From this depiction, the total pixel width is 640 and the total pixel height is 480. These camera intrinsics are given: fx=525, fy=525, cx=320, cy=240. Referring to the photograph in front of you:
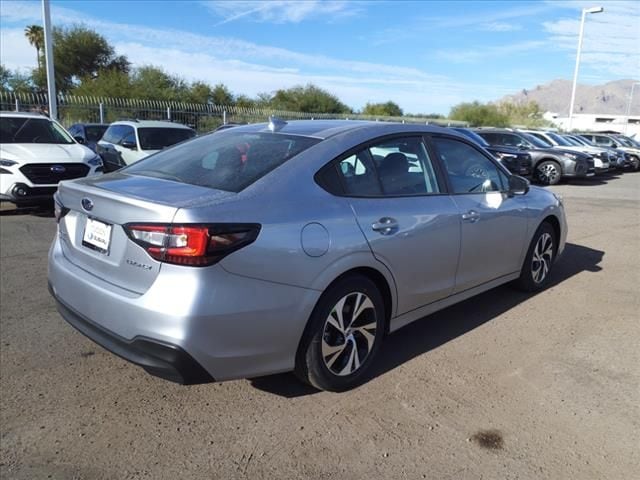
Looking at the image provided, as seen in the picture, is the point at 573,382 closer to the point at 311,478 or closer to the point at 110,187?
the point at 311,478

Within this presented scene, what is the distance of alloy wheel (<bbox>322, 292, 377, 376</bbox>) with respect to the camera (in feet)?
10.2

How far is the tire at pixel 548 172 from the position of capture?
16469 millimetres

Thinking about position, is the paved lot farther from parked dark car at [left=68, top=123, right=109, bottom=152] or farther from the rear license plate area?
parked dark car at [left=68, top=123, right=109, bottom=152]

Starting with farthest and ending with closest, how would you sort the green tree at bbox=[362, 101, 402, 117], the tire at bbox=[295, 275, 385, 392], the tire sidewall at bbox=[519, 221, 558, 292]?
the green tree at bbox=[362, 101, 402, 117] < the tire sidewall at bbox=[519, 221, 558, 292] < the tire at bbox=[295, 275, 385, 392]

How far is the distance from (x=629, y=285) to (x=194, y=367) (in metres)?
5.07

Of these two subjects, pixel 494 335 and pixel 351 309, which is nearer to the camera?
pixel 351 309

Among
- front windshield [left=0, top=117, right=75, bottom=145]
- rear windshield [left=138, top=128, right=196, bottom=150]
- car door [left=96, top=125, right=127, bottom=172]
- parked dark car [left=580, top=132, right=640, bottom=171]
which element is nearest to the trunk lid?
front windshield [left=0, top=117, right=75, bottom=145]

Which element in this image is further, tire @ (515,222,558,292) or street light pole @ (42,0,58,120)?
street light pole @ (42,0,58,120)

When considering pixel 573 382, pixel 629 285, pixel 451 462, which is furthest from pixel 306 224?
pixel 629 285

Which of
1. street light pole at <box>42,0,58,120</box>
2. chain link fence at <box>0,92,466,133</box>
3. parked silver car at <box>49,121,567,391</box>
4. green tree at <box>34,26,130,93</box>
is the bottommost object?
parked silver car at <box>49,121,567,391</box>

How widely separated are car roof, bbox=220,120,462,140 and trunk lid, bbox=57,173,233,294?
0.96 m

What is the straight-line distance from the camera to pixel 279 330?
2791mm

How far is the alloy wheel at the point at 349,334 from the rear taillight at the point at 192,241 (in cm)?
81

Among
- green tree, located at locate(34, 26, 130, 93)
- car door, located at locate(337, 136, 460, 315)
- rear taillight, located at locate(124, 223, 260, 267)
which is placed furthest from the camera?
green tree, located at locate(34, 26, 130, 93)
